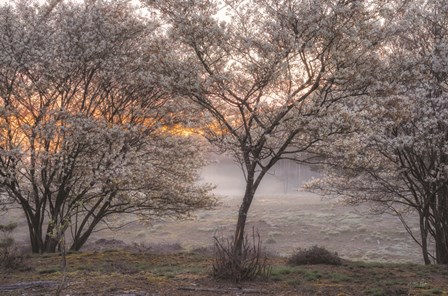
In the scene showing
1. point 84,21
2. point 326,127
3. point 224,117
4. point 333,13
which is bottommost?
point 326,127

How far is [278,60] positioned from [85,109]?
986cm

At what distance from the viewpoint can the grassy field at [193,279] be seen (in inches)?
418

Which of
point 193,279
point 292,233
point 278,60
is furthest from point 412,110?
point 292,233

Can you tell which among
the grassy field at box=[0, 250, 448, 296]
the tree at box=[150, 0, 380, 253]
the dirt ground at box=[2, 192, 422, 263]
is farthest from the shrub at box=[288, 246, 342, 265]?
the dirt ground at box=[2, 192, 422, 263]

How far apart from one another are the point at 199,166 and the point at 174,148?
3.14 m

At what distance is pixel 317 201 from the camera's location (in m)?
61.5

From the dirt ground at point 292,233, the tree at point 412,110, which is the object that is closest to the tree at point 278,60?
the tree at point 412,110

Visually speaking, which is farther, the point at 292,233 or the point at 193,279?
the point at 292,233

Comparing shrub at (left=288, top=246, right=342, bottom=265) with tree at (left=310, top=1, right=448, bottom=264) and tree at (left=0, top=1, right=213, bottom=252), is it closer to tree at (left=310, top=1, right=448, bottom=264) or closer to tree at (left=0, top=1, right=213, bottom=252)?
tree at (left=310, top=1, right=448, bottom=264)

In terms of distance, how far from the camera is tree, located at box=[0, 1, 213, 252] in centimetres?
1672

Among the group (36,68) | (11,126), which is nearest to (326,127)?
(36,68)

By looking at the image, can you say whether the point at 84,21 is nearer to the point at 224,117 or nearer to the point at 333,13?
the point at 224,117

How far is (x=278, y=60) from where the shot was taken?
45.3ft

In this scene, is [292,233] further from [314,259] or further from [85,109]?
[85,109]
